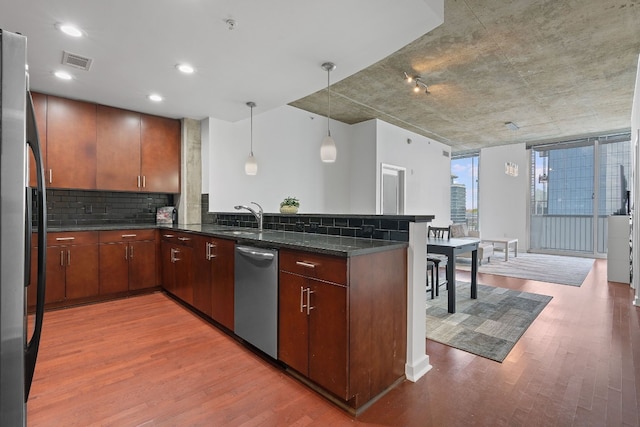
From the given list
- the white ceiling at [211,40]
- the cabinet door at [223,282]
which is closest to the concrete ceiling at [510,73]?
the white ceiling at [211,40]

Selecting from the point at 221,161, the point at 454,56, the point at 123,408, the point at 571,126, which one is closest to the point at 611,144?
the point at 571,126

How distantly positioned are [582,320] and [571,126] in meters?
5.33

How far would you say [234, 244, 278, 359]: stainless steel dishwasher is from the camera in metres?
2.17

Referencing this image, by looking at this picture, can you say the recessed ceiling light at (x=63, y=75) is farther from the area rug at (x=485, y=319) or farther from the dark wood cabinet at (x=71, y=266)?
the area rug at (x=485, y=319)

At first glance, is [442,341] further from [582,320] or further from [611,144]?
[611,144]

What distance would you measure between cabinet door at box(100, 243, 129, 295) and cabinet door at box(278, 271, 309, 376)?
2667mm

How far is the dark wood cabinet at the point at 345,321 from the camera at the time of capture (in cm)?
170

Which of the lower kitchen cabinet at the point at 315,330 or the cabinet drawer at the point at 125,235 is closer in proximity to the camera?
the lower kitchen cabinet at the point at 315,330

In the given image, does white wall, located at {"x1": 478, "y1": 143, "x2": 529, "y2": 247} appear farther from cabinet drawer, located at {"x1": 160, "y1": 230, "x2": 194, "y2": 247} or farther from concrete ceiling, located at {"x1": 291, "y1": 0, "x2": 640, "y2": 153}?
cabinet drawer, located at {"x1": 160, "y1": 230, "x2": 194, "y2": 247}

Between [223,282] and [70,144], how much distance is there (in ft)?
9.02

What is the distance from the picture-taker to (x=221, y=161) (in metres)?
4.60

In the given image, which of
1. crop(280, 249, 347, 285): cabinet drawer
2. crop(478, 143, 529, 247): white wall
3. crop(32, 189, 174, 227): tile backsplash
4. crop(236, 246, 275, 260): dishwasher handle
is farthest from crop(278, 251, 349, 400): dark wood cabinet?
crop(478, 143, 529, 247): white wall

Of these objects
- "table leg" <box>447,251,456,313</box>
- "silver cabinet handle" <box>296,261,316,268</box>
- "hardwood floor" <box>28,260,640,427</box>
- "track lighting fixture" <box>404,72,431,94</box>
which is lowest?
"hardwood floor" <box>28,260,640,427</box>

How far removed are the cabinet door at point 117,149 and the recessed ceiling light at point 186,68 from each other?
1665 millimetres
